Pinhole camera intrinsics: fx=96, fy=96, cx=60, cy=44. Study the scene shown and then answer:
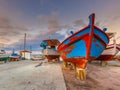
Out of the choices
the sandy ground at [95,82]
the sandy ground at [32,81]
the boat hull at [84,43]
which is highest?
the boat hull at [84,43]

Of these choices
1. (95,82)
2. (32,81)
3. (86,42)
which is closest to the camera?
(32,81)

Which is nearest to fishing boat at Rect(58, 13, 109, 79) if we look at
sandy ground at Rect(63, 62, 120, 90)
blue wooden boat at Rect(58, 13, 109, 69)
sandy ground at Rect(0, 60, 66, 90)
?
blue wooden boat at Rect(58, 13, 109, 69)

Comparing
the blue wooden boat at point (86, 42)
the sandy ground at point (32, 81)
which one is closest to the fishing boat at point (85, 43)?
the blue wooden boat at point (86, 42)

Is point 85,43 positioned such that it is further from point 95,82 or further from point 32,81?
point 32,81

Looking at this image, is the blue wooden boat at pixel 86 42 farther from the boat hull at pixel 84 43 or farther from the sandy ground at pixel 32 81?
the sandy ground at pixel 32 81

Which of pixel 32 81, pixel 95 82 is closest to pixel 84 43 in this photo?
pixel 95 82

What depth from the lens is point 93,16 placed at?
12.1 feet

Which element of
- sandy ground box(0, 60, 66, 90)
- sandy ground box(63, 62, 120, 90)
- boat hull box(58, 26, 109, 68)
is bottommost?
sandy ground box(63, 62, 120, 90)

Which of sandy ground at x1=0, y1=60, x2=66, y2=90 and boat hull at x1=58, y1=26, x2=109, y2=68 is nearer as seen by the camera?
sandy ground at x1=0, y1=60, x2=66, y2=90

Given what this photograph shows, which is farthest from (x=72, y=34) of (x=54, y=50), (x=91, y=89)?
(x=54, y=50)

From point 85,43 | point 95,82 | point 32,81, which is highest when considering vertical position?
point 85,43

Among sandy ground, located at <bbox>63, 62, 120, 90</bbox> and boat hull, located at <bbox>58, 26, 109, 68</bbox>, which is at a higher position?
boat hull, located at <bbox>58, 26, 109, 68</bbox>

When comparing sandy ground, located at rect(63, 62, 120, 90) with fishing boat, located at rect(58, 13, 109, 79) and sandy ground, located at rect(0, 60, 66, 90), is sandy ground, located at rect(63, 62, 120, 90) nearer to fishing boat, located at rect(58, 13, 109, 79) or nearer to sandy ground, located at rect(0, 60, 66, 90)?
sandy ground, located at rect(0, 60, 66, 90)

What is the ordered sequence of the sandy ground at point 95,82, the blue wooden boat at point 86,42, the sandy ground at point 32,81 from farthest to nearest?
1. the blue wooden boat at point 86,42
2. the sandy ground at point 95,82
3. the sandy ground at point 32,81
